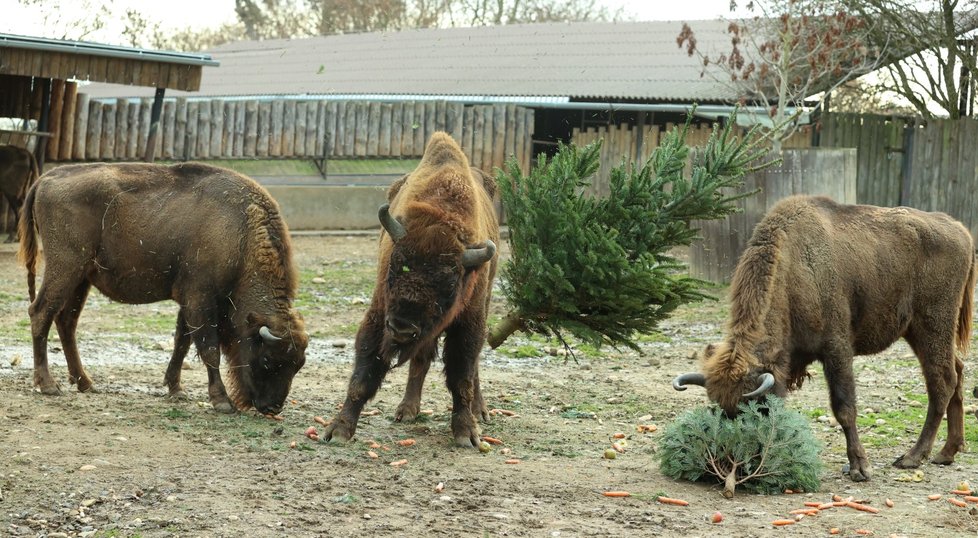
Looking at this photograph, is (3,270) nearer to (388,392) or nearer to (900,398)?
(388,392)

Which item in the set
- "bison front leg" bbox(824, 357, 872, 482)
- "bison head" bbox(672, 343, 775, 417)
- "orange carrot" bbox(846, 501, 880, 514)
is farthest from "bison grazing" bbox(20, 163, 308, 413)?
"orange carrot" bbox(846, 501, 880, 514)

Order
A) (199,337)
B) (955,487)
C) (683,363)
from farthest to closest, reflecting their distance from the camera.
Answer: (683,363)
(199,337)
(955,487)

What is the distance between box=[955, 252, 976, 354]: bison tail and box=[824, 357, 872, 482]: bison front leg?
1381mm

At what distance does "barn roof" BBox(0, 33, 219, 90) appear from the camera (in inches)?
657

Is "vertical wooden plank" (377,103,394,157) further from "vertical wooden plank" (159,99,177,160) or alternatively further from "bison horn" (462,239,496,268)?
"bison horn" (462,239,496,268)

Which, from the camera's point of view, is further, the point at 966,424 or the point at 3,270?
the point at 3,270

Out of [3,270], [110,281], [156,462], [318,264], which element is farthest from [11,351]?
[318,264]

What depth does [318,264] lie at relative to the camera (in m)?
18.2

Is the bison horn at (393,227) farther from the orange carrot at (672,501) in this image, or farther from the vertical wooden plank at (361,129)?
the vertical wooden plank at (361,129)

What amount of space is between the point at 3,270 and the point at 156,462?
10.4 meters

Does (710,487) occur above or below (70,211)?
below

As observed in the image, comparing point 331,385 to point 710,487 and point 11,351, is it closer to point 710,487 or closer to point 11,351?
point 11,351

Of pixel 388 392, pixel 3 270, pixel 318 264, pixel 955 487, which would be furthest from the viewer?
pixel 318 264

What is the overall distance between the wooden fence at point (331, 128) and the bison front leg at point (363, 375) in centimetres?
1388
